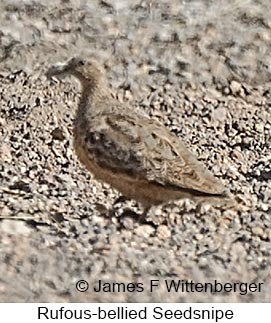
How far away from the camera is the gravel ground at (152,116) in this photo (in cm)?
634

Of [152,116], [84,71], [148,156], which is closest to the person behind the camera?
[148,156]

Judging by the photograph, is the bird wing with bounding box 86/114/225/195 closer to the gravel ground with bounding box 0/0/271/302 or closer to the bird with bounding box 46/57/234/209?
the bird with bounding box 46/57/234/209

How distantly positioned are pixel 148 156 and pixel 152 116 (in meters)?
1.63

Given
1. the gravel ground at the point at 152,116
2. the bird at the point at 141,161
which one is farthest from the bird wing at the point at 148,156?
the gravel ground at the point at 152,116

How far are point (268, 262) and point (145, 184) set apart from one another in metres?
0.85

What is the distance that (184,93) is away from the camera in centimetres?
848

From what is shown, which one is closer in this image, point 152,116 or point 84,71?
point 84,71

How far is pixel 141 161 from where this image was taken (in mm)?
6621

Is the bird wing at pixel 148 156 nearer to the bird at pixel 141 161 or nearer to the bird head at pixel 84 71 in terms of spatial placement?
the bird at pixel 141 161

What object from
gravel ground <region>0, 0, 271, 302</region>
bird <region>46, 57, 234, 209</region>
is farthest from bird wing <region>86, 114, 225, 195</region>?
gravel ground <region>0, 0, 271, 302</region>

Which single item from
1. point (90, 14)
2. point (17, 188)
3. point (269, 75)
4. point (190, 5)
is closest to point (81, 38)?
point (90, 14)

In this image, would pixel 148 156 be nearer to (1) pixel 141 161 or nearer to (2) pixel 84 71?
(1) pixel 141 161

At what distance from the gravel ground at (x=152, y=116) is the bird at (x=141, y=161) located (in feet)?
0.79

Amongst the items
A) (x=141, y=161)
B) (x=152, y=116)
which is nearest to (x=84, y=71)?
(x=152, y=116)
